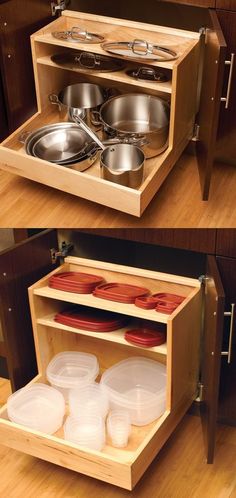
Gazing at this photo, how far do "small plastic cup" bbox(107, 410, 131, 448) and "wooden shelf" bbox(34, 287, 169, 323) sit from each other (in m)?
0.28

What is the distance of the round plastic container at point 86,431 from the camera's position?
1661 mm

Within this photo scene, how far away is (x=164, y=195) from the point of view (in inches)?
69.6

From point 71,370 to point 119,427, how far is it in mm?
305

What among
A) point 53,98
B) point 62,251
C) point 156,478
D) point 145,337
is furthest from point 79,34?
point 156,478

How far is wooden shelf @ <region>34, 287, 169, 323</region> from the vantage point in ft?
5.43

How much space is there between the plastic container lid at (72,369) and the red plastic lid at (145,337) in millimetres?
220

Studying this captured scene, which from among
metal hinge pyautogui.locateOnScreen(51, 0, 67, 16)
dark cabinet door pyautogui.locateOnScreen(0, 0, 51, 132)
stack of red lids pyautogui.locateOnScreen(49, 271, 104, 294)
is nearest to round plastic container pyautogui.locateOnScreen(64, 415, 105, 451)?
stack of red lids pyautogui.locateOnScreen(49, 271, 104, 294)

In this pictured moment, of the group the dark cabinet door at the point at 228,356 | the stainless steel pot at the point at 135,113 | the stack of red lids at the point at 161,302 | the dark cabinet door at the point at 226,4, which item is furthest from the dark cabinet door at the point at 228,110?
the stack of red lids at the point at 161,302

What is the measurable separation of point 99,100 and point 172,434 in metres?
0.99

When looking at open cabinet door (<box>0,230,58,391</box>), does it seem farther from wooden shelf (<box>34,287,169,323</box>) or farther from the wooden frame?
the wooden frame

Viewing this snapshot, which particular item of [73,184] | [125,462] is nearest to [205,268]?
[73,184]

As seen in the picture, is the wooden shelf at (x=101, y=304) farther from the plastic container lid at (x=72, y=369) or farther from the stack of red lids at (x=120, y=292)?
the plastic container lid at (x=72, y=369)

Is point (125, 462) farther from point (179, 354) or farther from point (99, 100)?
point (99, 100)

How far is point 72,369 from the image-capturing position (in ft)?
6.43
